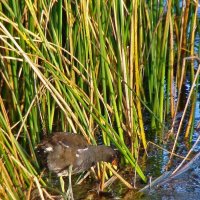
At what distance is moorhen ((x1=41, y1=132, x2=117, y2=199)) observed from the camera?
427 cm

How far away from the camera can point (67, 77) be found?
4816 mm

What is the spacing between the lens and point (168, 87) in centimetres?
574

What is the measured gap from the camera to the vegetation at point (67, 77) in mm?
4355

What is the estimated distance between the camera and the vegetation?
171 inches

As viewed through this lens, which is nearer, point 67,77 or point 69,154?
point 69,154

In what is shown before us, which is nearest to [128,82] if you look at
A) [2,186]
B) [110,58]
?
A: [110,58]

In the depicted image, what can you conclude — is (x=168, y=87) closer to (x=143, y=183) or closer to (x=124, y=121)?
(x=124, y=121)

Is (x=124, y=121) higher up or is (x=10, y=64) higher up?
(x=10, y=64)

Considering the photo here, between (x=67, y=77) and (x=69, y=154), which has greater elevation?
(x=67, y=77)

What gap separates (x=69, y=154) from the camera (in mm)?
4375

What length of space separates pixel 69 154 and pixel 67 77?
2.18 ft

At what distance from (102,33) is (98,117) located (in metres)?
0.56

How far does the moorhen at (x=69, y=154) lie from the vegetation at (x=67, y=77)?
0.43 ft

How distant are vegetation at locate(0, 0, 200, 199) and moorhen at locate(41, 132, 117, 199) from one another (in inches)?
5.1
